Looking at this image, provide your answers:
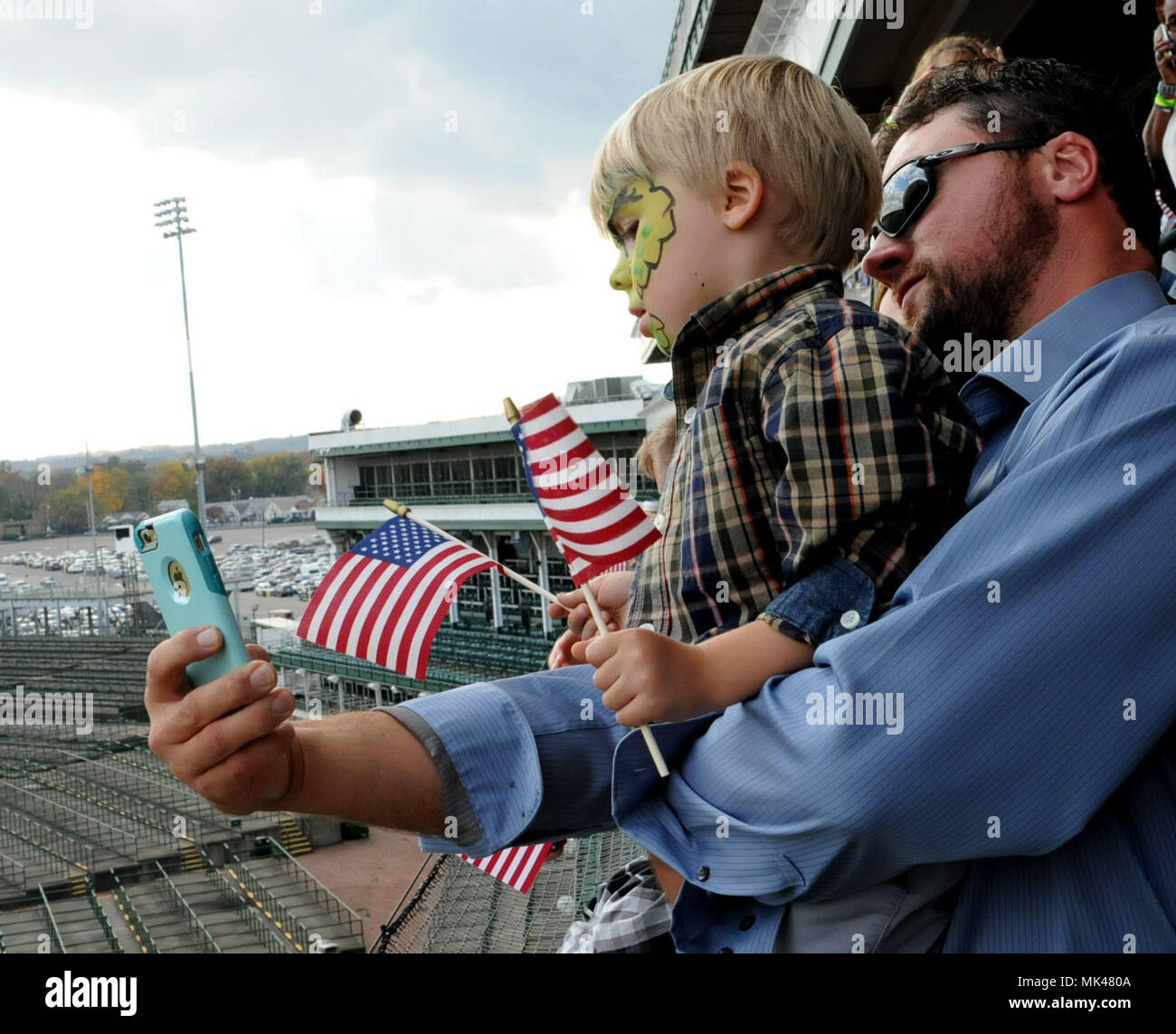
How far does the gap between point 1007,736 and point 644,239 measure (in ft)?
2.01

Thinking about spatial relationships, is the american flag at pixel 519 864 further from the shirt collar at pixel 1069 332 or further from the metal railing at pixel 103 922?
the metal railing at pixel 103 922

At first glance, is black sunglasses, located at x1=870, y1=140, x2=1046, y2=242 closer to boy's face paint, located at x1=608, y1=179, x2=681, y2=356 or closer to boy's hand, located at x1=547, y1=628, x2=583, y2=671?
boy's face paint, located at x1=608, y1=179, x2=681, y2=356

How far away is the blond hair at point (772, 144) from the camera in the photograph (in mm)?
1027

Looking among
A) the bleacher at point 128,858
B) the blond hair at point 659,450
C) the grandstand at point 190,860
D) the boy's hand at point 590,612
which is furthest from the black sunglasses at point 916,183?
the bleacher at point 128,858

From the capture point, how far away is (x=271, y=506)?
10.7 m

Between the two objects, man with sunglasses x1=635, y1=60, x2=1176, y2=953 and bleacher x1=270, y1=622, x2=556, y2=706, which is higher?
man with sunglasses x1=635, y1=60, x2=1176, y2=953

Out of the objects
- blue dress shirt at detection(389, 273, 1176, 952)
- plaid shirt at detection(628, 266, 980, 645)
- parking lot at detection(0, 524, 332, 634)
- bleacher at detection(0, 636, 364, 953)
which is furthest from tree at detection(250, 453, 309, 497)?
parking lot at detection(0, 524, 332, 634)

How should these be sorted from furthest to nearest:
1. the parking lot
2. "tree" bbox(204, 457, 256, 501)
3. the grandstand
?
the parking lot
the grandstand
"tree" bbox(204, 457, 256, 501)

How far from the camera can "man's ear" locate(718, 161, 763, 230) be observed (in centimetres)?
101

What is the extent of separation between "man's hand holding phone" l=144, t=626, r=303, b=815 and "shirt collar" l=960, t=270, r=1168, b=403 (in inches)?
26.8

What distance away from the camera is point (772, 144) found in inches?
40.3

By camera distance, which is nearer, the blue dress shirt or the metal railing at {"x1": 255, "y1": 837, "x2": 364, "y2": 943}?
the blue dress shirt

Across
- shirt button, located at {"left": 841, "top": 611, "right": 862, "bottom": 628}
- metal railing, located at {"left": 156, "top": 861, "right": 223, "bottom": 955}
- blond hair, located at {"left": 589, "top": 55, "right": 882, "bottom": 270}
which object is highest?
blond hair, located at {"left": 589, "top": 55, "right": 882, "bottom": 270}

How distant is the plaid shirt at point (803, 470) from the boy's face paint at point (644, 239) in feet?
0.28
